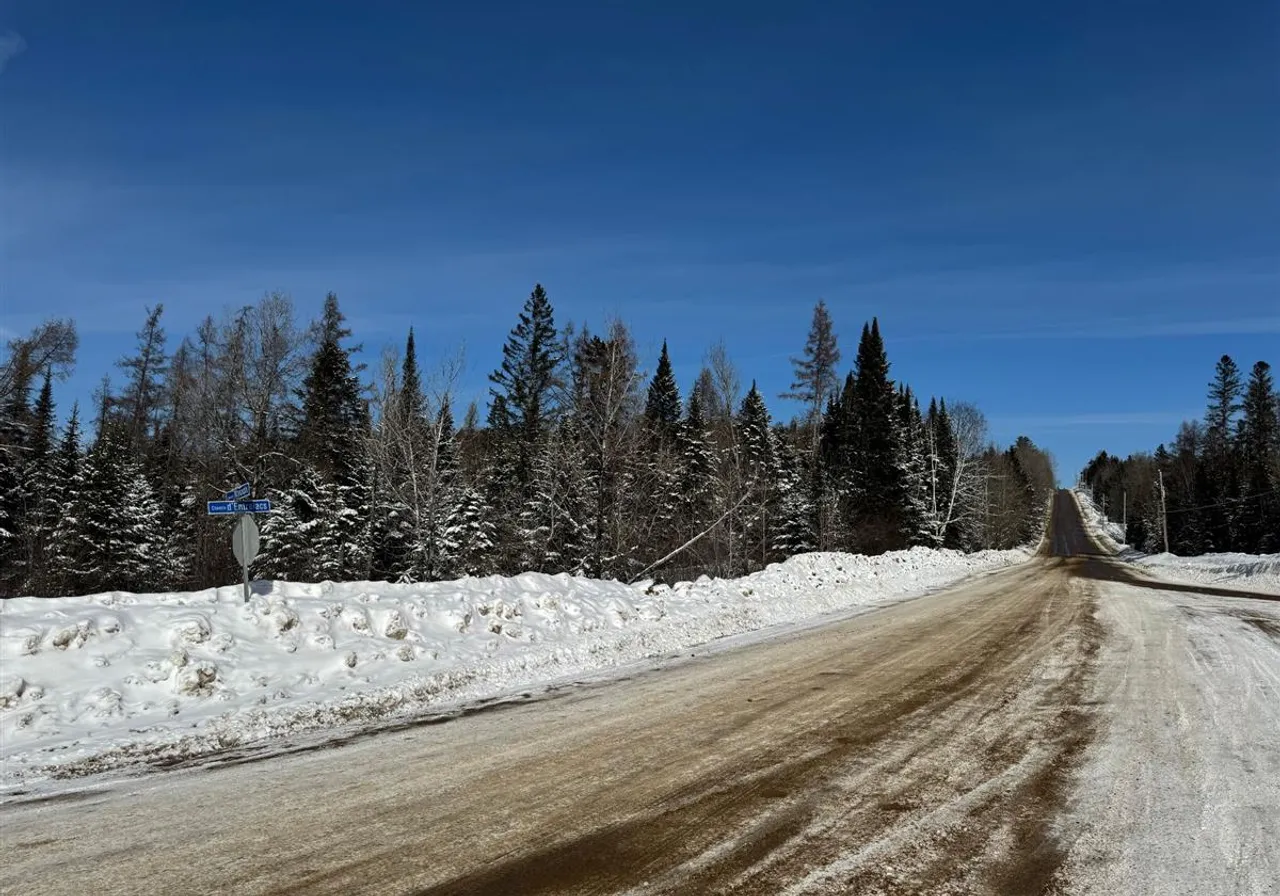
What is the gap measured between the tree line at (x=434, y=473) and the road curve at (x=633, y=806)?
14.8m

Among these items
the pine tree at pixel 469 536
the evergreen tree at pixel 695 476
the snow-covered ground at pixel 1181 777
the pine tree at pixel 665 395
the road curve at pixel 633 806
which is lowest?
the road curve at pixel 633 806

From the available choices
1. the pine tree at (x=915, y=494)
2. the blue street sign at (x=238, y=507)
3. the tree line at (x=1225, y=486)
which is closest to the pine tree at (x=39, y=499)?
the blue street sign at (x=238, y=507)

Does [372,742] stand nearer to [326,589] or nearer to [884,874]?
[884,874]

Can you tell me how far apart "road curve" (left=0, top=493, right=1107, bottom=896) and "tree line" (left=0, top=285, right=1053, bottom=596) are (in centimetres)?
1475

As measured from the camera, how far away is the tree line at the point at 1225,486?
62.2 metres

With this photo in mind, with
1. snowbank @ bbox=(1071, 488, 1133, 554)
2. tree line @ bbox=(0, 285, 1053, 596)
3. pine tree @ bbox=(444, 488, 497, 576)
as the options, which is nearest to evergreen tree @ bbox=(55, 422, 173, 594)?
tree line @ bbox=(0, 285, 1053, 596)

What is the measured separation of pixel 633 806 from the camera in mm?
4391

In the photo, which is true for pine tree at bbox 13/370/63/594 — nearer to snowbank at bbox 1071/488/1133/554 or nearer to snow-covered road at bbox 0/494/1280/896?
snow-covered road at bbox 0/494/1280/896

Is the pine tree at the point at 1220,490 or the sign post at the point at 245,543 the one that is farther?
the pine tree at the point at 1220,490

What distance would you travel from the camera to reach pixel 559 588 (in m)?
13.3

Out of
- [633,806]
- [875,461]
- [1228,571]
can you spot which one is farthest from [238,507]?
[875,461]

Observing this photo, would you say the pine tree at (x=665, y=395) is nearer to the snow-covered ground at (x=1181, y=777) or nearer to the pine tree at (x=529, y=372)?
the pine tree at (x=529, y=372)

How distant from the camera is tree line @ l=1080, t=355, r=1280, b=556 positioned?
204 ft

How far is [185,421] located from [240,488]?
3437 centimetres
